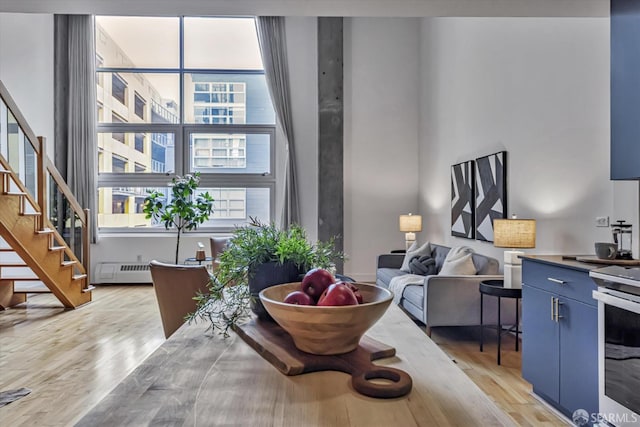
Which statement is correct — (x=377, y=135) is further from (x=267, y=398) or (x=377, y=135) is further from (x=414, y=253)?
(x=267, y=398)

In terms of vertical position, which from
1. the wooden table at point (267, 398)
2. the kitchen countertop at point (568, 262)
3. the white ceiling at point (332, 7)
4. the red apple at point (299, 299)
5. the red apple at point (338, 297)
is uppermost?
the white ceiling at point (332, 7)

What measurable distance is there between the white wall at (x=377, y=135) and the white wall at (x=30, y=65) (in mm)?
4527

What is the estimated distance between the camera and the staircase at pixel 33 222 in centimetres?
432

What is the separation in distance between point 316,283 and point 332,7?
221cm

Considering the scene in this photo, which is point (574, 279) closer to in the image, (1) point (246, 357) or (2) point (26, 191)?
(1) point (246, 357)

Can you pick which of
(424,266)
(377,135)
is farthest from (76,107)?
(424,266)

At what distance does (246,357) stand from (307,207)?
6074 mm

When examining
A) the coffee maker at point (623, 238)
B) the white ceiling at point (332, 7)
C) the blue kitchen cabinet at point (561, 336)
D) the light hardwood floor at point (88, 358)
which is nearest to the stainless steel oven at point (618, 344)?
the blue kitchen cabinet at point (561, 336)

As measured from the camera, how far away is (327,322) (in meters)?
0.88

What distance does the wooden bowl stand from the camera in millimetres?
865

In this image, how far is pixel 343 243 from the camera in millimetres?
7035

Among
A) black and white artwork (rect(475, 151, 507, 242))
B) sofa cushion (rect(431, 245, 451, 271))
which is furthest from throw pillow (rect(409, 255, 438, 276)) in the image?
black and white artwork (rect(475, 151, 507, 242))

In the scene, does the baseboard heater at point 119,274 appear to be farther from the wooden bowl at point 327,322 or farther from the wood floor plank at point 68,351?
the wooden bowl at point 327,322

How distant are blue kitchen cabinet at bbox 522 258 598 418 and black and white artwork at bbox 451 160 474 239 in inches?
87.8
